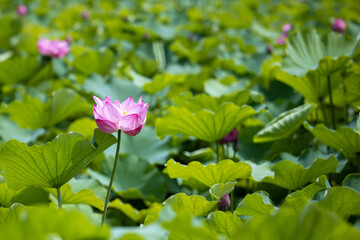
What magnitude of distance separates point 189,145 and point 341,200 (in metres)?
0.80

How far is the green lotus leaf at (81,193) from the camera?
1.01 metres

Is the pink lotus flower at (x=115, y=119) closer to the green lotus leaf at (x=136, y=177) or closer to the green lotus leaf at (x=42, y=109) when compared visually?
the green lotus leaf at (x=136, y=177)

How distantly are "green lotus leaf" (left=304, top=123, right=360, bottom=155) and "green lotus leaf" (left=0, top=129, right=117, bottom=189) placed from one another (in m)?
0.56

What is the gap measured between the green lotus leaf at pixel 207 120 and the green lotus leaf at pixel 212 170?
0.53ft

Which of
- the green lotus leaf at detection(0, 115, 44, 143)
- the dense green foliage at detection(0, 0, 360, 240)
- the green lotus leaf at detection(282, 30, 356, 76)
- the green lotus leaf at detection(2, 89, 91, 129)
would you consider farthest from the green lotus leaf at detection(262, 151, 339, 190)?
the green lotus leaf at detection(0, 115, 44, 143)

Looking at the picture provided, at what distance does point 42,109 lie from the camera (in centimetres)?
146

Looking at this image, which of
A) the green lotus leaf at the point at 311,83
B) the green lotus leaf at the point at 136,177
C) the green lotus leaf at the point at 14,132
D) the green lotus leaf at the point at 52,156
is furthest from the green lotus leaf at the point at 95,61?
the green lotus leaf at the point at 52,156

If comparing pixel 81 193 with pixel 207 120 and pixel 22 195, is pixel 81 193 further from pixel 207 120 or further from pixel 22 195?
pixel 207 120

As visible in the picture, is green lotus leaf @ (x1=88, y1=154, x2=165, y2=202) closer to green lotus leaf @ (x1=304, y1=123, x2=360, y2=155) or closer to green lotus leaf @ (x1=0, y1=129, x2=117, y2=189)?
green lotus leaf @ (x1=0, y1=129, x2=117, y2=189)

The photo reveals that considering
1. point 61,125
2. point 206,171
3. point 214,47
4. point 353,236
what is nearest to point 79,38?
point 214,47

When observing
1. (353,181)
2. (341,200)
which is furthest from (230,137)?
(341,200)

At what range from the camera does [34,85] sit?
2.10m

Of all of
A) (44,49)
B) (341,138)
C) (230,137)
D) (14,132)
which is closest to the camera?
(341,138)

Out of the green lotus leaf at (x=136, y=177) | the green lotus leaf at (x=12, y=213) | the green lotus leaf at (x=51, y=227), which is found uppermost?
the green lotus leaf at (x=51, y=227)
